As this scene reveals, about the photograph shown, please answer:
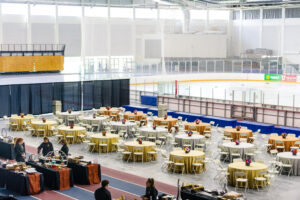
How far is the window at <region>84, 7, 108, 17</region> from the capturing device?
48250 mm

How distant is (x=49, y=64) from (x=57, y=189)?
27121 mm

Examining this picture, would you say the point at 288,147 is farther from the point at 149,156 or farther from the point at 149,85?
the point at 149,85

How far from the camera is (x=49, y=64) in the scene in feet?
135

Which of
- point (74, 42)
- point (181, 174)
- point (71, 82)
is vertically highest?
point (74, 42)

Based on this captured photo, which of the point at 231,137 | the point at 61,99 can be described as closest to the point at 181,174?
the point at 231,137

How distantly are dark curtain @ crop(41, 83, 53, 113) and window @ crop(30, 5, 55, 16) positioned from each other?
14.1 m

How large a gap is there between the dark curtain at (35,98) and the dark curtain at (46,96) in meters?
0.27

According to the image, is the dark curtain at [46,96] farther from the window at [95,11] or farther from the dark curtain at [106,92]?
the window at [95,11]

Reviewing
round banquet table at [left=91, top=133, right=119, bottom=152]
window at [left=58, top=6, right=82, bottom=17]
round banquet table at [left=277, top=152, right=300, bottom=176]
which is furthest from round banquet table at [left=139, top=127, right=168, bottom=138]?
window at [left=58, top=6, right=82, bottom=17]

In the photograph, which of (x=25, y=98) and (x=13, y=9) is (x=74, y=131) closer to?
(x=25, y=98)

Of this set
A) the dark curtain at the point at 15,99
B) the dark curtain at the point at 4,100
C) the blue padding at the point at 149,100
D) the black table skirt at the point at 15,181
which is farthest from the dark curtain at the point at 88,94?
the black table skirt at the point at 15,181

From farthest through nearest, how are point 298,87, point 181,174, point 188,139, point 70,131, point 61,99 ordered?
point 298,87, point 61,99, point 70,131, point 188,139, point 181,174

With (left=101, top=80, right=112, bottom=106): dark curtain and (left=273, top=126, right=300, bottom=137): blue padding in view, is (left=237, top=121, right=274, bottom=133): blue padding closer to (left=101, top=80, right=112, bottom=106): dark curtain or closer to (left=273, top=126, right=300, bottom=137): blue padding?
(left=273, top=126, right=300, bottom=137): blue padding

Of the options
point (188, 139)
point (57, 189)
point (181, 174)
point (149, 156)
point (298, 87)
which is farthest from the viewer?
point (298, 87)
